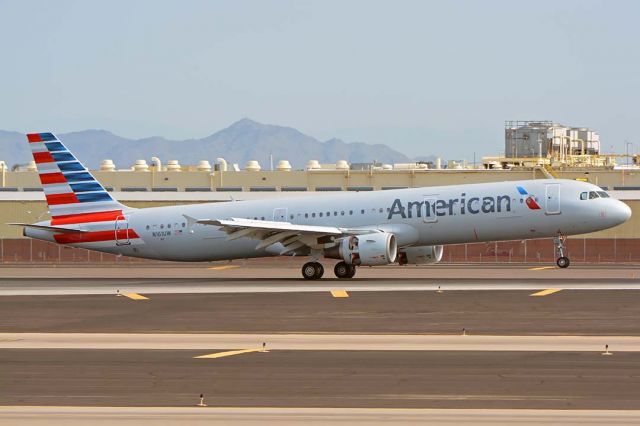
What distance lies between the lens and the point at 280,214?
161 ft

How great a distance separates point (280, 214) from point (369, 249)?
568 cm

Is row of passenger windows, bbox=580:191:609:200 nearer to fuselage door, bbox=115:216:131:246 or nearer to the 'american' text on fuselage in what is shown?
the 'american' text on fuselage

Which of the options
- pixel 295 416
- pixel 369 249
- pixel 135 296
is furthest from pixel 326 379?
pixel 369 249

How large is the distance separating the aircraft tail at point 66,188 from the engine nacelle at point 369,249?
11.4 m

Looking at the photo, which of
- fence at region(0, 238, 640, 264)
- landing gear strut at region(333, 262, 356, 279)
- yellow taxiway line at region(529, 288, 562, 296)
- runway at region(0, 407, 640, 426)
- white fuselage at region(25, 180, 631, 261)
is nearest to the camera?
runway at region(0, 407, 640, 426)

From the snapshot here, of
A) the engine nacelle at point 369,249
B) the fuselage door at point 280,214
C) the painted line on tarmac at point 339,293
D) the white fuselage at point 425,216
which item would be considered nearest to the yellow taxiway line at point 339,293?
the painted line on tarmac at point 339,293

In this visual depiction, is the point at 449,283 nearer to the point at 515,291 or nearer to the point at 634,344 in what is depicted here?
the point at 515,291

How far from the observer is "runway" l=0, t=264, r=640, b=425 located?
17.4 meters

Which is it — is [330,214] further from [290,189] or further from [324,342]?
[290,189]

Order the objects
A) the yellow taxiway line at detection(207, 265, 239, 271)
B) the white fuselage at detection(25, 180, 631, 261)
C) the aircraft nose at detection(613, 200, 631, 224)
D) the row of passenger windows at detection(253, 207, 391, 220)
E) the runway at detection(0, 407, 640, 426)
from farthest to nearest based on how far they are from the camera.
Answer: the yellow taxiway line at detection(207, 265, 239, 271) < the row of passenger windows at detection(253, 207, 391, 220) < the aircraft nose at detection(613, 200, 631, 224) < the white fuselage at detection(25, 180, 631, 261) < the runway at detection(0, 407, 640, 426)

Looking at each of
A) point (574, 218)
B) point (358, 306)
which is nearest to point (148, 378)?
point (358, 306)

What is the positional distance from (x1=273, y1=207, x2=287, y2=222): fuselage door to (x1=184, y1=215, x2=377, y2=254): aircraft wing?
49.0 inches

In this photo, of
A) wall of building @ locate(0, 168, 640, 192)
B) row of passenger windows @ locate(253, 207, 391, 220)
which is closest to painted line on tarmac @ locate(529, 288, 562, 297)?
row of passenger windows @ locate(253, 207, 391, 220)

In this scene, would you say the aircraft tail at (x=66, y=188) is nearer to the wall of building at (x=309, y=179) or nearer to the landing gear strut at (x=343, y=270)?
the landing gear strut at (x=343, y=270)
